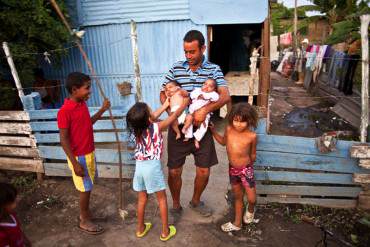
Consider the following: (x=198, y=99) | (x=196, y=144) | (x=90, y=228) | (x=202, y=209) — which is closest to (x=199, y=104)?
(x=198, y=99)

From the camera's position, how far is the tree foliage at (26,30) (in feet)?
17.3

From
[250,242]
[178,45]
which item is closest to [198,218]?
[250,242]

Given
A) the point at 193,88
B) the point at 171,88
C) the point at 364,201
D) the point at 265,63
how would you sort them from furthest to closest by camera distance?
the point at 265,63
the point at 364,201
the point at 193,88
the point at 171,88

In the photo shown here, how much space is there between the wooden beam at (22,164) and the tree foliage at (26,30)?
1753 millimetres

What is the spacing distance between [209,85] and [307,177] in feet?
5.30

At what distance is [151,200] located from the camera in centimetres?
389

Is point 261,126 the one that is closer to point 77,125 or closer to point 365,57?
point 365,57

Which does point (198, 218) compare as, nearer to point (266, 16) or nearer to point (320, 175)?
point (320, 175)

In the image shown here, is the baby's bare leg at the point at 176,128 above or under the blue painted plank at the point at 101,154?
above

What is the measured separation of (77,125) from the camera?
3.01 m

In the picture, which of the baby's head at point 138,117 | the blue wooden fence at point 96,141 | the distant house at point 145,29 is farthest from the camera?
the distant house at point 145,29

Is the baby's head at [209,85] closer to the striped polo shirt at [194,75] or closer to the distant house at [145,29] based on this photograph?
the striped polo shirt at [194,75]

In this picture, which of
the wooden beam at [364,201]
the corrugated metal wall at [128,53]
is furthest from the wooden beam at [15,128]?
the wooden beam at [364,201]

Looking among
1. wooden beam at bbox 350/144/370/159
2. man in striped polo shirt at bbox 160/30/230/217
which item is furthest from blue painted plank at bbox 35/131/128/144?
wooden beam at bbox 350/144/370/159
